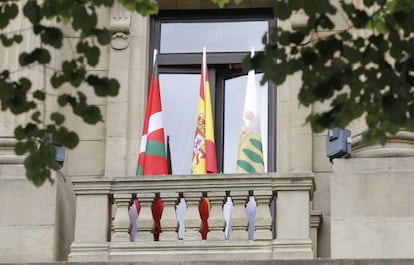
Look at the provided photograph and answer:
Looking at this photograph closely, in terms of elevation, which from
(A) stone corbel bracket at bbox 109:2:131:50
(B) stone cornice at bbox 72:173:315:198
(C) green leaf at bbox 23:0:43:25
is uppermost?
(A) stone corbel bracket at bbox 109:2:131:50

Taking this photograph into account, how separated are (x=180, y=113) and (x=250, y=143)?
5.83 feet

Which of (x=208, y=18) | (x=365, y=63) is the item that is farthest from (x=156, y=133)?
(x=365, y=63)

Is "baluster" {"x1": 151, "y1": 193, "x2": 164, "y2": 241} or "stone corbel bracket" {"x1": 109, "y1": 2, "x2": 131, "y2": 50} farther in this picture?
"stone corbel bracket" {"x1": 109, "y1": 2, "x2": 131, "y2": 50}

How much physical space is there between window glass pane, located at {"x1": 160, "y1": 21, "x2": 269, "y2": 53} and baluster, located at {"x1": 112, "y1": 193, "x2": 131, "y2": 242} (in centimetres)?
330

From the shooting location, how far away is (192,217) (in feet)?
78.9

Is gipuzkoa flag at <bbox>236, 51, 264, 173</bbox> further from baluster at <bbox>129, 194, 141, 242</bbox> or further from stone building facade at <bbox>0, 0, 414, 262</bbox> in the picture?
baluster at <bbox>129, 194, 141, 242</bbox>

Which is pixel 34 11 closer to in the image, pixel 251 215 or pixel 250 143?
pixel 251 215

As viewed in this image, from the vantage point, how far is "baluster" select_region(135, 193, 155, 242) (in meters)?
24.1

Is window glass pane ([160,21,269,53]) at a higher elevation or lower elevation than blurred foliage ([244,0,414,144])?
higher

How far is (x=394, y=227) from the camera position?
77.2 ft

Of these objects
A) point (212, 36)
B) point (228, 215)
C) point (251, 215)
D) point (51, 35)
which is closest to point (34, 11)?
point (51, 35)

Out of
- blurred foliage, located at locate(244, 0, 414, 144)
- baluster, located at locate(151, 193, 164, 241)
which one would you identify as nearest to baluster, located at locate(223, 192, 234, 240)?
baluster, located at locate(151, 193, 164, 241)

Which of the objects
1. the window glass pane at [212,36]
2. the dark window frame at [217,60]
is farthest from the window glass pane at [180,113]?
the window glass pane at [212,36]

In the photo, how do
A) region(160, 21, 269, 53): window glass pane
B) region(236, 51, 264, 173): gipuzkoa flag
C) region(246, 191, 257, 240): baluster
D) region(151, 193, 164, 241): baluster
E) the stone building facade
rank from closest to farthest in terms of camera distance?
the stone building facade < region(246, 191, 257, 240): baluster < region(151, 193, 164, 241): baluster < region(236, 51, 264, 173): gipuzkoa flag < region(160, 21, 269, 53): window glass pane
